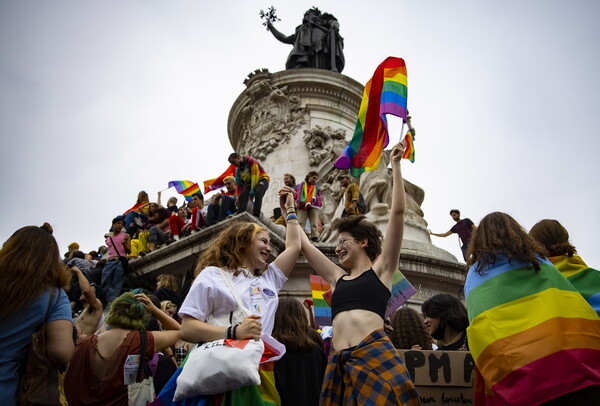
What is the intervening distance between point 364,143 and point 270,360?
5083mm

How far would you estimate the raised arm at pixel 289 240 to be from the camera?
3.34 m

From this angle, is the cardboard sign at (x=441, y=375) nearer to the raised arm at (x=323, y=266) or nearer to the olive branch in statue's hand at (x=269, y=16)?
the raised arm at (x=323, y=266)

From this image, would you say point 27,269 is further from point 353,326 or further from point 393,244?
point 393,244

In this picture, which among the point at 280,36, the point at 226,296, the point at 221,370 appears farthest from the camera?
the point at 280,36

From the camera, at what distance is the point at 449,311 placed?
3.75m

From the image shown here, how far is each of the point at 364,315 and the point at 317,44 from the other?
18061mm

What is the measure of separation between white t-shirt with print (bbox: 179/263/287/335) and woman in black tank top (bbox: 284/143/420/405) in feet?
1.33

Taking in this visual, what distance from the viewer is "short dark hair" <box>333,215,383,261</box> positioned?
3406mm

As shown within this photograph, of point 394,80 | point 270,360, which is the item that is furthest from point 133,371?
point 394,80

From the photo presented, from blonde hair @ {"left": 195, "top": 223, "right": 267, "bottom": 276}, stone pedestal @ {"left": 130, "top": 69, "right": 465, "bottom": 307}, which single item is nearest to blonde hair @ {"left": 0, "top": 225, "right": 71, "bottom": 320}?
blonde hair @ {"left": 195, "top": 223, "right": 267, "bottom": 276}

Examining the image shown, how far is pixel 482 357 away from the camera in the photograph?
2.78 meters

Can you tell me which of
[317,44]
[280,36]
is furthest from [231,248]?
[280,36]

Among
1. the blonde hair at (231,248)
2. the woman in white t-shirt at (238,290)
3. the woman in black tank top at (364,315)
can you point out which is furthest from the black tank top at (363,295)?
the blonde hair at (231,248)

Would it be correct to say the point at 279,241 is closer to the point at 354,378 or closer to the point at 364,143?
the point at 364,143
